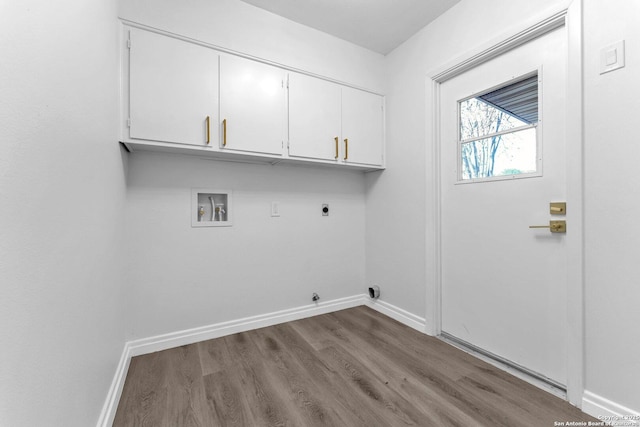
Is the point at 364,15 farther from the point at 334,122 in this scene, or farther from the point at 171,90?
the point at 171,90

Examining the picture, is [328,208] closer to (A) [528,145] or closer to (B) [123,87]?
(A) [528,145]

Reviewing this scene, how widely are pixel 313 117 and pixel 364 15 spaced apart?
943mm

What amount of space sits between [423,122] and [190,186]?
207 cm

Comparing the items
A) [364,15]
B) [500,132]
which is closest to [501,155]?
[500,132]

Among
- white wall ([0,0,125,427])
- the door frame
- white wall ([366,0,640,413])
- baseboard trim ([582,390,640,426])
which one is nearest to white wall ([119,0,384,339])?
white wall ([0,0,125,427])

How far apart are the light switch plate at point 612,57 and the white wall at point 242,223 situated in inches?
67.5

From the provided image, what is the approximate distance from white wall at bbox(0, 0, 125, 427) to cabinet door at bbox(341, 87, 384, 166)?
183 cm

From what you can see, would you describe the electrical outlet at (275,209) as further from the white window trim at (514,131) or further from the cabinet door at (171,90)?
the white window trim at (514,131)

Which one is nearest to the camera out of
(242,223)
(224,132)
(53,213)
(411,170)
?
(53,213)

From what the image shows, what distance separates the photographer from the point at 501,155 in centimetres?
187

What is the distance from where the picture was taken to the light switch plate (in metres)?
1.29

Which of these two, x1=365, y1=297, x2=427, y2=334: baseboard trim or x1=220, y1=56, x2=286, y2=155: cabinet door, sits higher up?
x1=220, y1=56, x2=286, y2=155: cabinet door

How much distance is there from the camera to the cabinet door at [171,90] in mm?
1729

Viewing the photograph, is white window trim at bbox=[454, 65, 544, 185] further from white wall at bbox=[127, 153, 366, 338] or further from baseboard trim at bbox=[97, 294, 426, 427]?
baseboard trim at bbox=[97, 294, 426, 427]
